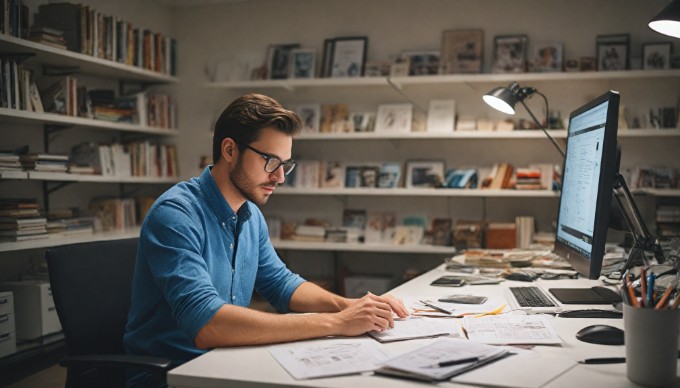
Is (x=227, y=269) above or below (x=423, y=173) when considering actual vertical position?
below

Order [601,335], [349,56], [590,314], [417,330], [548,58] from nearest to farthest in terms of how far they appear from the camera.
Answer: [601,335] → [417,330] → [590,314] → [548,58] → [349,56]

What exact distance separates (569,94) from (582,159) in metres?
2.91

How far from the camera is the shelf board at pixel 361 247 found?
445 cm

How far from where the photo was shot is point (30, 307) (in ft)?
11.6

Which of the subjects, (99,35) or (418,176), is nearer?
(99,35)

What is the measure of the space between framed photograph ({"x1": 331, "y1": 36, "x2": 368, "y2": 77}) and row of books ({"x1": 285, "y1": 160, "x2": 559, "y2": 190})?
702 mm

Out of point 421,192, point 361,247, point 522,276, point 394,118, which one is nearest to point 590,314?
point 522,276

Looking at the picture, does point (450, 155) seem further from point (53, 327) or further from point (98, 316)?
point (98, 316)

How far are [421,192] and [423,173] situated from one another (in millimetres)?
244

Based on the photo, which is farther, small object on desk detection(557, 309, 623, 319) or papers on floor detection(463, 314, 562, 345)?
small object on desk detection(557, 309, 623, 319)

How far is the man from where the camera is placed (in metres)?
1.34

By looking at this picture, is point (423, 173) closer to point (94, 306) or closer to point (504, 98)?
point (504, 98)

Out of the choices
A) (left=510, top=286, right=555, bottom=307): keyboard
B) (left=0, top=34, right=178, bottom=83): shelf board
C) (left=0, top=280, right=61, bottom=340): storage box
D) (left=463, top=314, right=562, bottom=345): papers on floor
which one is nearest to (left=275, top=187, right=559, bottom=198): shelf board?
(left=0, top=34, right=178, bottom=83): shelf board

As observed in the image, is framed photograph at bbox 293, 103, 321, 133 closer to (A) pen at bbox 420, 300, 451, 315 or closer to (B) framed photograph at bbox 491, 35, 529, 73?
(B) framed photograph at bbox 491, 35, 529, 73
